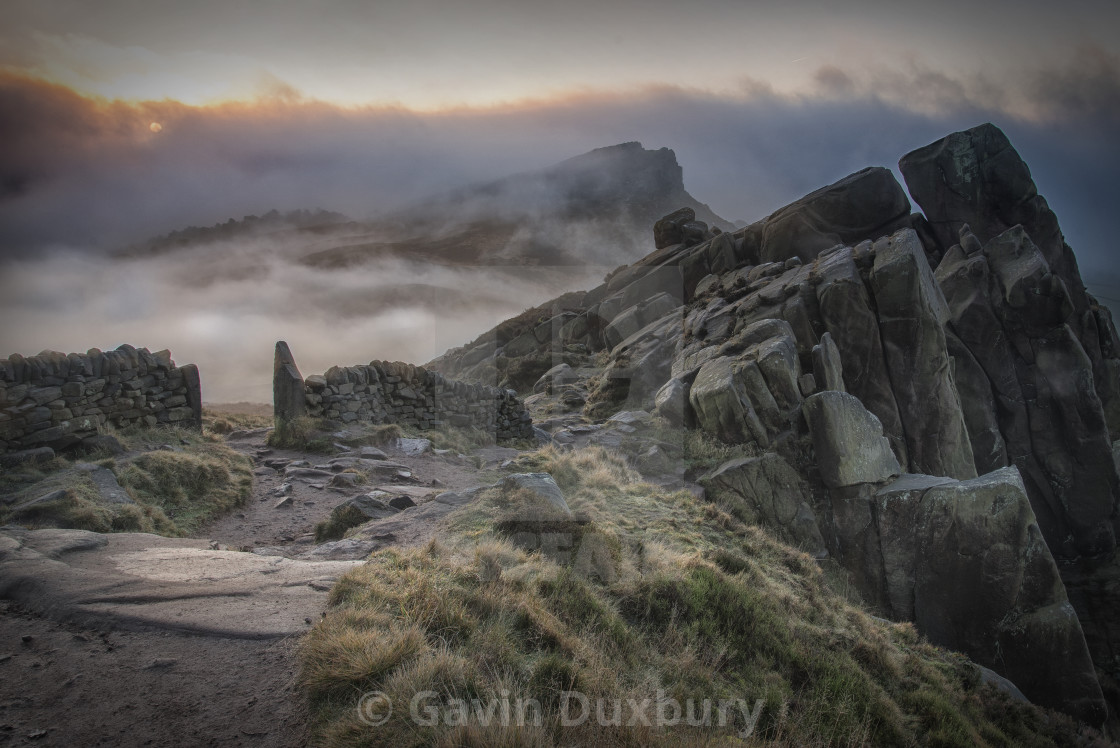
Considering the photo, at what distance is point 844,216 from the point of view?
35344mm

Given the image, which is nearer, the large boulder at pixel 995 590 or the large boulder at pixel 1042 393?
the large boulder at pixel 995 590

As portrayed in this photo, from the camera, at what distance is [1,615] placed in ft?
15.1

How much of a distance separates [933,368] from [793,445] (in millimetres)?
8426

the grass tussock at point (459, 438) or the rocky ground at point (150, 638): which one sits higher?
the grass tussock at point (459, 438)

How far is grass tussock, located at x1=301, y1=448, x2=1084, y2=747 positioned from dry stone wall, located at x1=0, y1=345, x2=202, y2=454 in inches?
337

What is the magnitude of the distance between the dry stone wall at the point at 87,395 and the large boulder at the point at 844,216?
3402 cm

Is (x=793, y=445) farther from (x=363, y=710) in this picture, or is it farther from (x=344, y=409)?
(x=363, y=710)

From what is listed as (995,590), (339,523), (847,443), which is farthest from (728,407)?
(339,523)

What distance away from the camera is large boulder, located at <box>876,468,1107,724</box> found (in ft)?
38.2

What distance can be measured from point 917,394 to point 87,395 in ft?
81.7

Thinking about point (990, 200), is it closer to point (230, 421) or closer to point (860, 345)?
point (860, 345)

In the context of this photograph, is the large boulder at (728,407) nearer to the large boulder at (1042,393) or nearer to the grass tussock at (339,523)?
the grass tussock at (339,523)

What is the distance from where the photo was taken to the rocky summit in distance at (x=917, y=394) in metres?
12.5

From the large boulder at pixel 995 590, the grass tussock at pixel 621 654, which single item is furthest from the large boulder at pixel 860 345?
the grass tussock at pixel 621 654
